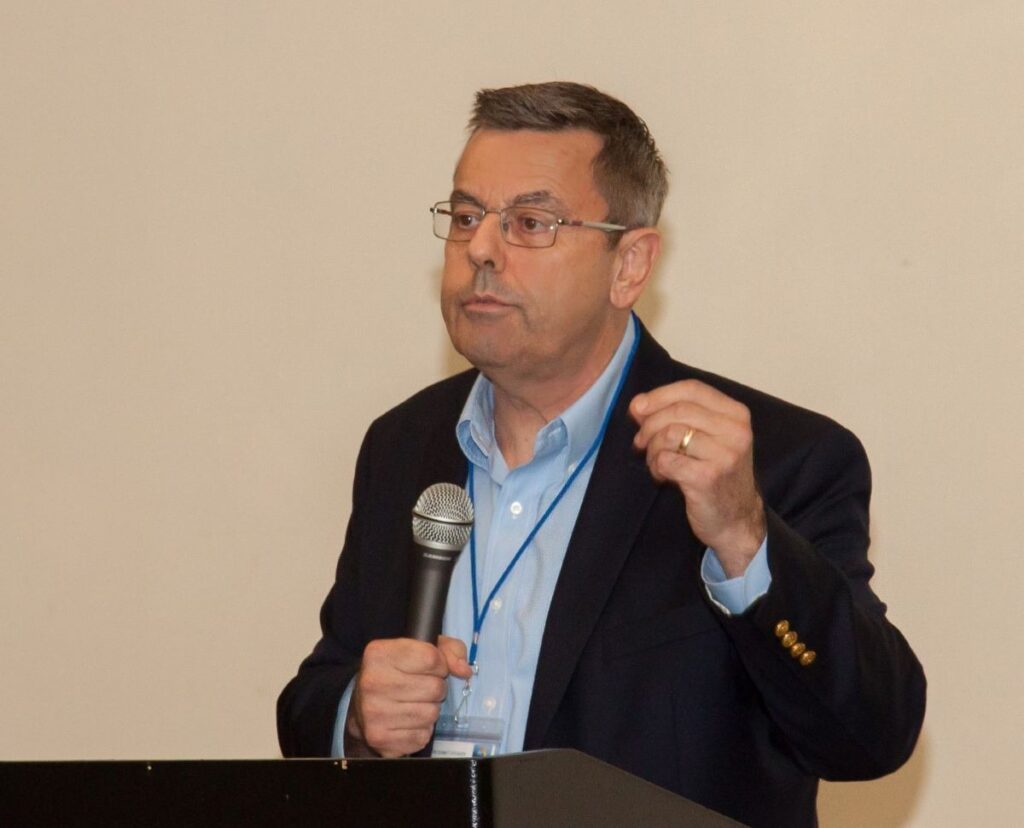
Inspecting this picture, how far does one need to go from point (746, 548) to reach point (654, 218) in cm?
95

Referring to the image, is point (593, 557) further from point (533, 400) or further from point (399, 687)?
point (399, 687)

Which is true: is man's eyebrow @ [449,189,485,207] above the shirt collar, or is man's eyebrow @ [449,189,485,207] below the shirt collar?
above

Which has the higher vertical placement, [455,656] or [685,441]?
[685,441]

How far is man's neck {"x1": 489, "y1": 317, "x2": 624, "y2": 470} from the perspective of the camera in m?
2.81

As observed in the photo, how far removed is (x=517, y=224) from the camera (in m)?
2.75

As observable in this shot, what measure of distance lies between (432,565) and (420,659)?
0.14 m

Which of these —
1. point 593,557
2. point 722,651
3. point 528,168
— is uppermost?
point 528,168

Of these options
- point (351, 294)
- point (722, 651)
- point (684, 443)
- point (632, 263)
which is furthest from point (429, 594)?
point (351, 294)

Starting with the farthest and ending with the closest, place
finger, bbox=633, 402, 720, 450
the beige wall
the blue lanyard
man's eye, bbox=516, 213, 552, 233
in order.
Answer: the beige wall, man's eye, bbox=516, 213, 552, 233, the blue lanyard, finger, bbox=633, 402, 720, 450

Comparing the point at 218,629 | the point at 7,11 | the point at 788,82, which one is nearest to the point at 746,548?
the point at 788,82

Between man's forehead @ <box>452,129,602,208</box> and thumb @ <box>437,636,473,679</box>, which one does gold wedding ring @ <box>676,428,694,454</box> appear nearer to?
thumb @ <box>437,636,473,679</box>

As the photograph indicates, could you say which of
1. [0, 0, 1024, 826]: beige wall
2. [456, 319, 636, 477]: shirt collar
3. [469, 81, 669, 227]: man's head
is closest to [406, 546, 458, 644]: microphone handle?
[456, 319, 636, 477]: shirt collar

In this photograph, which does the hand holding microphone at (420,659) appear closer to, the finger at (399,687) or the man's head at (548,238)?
the finger at (399,687)

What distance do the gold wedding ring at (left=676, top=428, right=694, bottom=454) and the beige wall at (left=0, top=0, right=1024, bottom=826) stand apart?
1420mm
